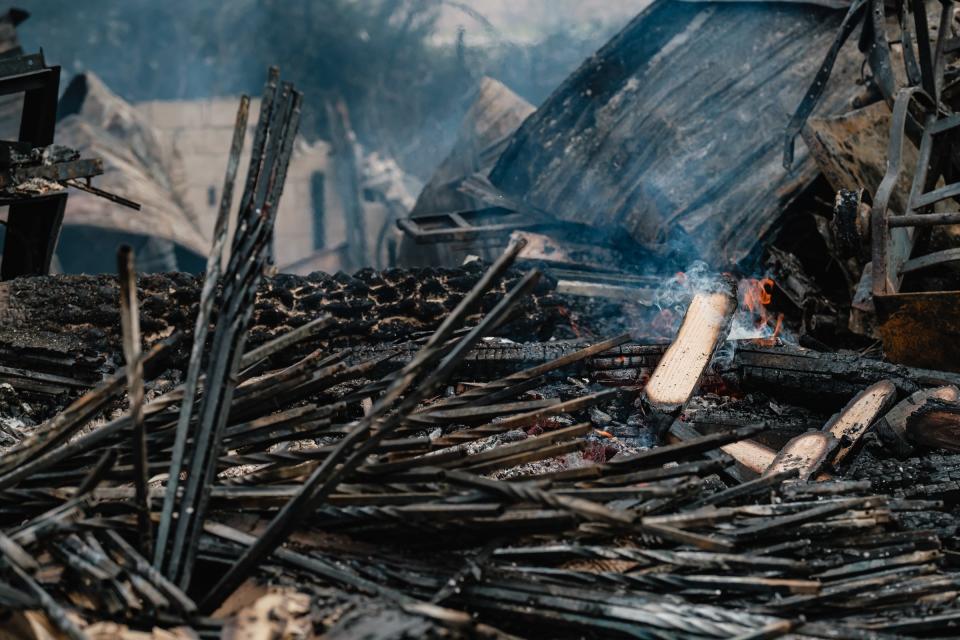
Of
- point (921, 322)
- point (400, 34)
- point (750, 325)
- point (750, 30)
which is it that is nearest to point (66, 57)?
point (400, 34)

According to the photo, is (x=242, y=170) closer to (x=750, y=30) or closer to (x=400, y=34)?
(x=400, y=34)

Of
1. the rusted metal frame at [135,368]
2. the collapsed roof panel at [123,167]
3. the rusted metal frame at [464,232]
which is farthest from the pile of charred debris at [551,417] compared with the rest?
the collapsed roof panel at [123,167]

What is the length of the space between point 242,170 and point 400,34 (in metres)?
6.74

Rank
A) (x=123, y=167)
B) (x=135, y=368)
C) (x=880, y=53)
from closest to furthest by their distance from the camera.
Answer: (x=135, y=368), (x=880, y=53), (x=123, y=167)

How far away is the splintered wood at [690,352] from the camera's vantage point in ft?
19.4

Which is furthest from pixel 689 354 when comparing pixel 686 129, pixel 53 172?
pixel 53 172

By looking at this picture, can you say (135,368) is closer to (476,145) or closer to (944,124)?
(944,124)

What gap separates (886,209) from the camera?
6.59m

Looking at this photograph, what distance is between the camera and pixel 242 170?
2352 centimetres

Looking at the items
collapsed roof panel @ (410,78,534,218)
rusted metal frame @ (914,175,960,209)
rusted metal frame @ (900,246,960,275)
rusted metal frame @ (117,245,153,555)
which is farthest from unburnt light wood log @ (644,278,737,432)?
collapsed roof panel @ (410,78,534,218)

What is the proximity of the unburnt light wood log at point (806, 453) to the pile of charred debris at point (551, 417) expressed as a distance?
0.02 m

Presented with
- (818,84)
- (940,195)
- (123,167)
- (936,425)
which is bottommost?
(936,425)

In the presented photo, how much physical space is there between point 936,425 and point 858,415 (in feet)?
1.69

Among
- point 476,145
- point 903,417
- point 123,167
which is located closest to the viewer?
point 903,417
